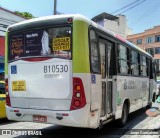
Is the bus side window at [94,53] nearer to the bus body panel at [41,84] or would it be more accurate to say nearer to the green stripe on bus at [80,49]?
the green stripe on bus at [80,49]

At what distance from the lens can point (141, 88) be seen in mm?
12867

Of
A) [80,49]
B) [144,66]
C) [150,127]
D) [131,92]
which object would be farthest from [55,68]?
[144,66]

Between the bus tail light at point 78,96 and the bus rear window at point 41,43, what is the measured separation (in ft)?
2.08

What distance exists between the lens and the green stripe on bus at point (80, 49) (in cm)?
690

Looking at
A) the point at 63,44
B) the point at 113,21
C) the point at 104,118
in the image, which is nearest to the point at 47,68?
the point at 63,44

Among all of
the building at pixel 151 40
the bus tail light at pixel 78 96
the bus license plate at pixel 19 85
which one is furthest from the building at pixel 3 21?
the building at pixel 151 40

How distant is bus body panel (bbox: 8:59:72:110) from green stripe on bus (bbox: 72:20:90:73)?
0.20 m

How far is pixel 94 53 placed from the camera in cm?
750

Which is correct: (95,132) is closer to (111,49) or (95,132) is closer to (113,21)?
(111,49)

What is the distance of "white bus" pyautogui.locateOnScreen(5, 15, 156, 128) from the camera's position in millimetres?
6910

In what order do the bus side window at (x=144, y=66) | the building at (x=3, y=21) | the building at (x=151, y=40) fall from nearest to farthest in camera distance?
the bus side window at (x=144, y=66) → the building at (x=3, y=21) → the building at (x=151, y=40)

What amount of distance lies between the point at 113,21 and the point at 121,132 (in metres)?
50.2

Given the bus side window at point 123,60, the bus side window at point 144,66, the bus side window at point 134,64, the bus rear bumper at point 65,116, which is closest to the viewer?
the bus rear bumper at point 65,116

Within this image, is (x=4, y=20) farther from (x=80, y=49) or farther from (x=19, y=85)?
(x=80, y=49)
